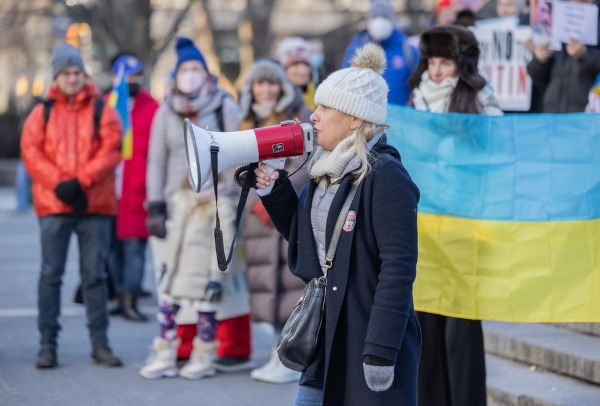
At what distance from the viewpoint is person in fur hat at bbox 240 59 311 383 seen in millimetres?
6789

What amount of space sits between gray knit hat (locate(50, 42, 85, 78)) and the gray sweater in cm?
69

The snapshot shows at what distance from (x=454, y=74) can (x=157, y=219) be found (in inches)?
97.8

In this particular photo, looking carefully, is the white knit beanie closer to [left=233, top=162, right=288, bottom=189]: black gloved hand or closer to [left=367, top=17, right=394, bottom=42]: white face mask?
[left=233, top=162, right=288, bottom=189]: black gloved hand

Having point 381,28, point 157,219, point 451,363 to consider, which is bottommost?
point 451,363

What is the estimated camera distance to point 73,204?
6980 mm

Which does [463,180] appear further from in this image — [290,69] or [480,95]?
[290,69]

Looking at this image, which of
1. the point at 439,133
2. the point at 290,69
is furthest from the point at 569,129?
the point at 290,69

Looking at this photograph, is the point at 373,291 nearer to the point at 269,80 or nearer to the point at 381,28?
the point at 269,80

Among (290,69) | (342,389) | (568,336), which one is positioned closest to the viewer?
(342,389)

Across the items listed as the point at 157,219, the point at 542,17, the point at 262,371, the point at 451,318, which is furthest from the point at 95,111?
the point at 451,318

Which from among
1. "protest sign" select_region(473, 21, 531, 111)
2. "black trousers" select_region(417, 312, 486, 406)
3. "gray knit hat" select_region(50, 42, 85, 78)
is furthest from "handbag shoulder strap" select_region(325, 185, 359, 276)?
"protest sign" select_region(473, 21, 531, 111)

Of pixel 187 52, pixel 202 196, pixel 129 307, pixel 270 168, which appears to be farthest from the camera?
pixel 129 307

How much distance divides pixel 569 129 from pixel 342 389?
6.75 feet

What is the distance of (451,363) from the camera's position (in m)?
5.10
